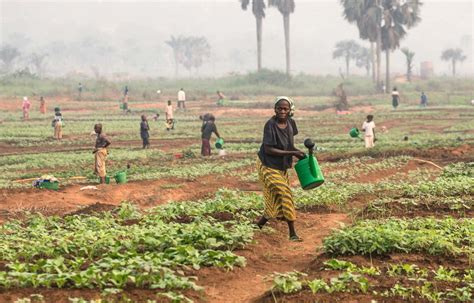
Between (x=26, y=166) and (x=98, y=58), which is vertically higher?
(x=98, y=58)

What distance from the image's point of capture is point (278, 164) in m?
9.86

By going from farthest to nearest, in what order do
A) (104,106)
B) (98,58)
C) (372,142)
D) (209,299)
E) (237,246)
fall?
(98,58), (104,106), (372,142), (237,246), (209,299)

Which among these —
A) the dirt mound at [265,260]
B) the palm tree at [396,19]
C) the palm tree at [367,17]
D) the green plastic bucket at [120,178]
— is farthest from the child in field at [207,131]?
the palm tree at [367,17]

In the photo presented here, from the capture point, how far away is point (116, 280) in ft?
22.7

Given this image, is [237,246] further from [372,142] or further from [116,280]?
[372,142]

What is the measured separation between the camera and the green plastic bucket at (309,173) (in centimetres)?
979

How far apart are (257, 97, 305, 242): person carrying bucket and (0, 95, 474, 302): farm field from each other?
1.37 ft

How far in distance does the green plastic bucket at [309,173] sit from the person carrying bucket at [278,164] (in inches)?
5.2

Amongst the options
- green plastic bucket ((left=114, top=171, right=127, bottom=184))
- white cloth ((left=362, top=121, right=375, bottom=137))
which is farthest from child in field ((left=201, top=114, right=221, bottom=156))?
green plastic bucket ((left=114, top=171, right=127, bottom=184))

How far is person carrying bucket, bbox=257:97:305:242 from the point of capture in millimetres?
9773

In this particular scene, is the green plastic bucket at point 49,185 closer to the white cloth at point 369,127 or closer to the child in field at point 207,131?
the child in field at point 207,131

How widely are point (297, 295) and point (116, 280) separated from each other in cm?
171

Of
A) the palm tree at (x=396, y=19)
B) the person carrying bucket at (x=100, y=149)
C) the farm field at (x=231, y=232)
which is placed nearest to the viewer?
the farm field at (x=231, y=232)

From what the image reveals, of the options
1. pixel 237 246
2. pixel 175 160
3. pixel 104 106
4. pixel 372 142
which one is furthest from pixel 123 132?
pixel 237 246
